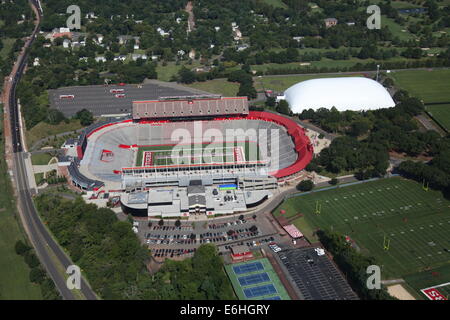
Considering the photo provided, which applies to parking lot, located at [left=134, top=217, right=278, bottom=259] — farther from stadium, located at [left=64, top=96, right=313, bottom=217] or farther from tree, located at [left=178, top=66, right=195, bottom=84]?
tree, located at [left=178, top=66, right=195, bottom=84]

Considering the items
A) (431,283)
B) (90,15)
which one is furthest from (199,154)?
(90,15)

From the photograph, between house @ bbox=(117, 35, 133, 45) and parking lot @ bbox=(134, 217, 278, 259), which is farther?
house @ bbox=(117, 35, 133, 45)

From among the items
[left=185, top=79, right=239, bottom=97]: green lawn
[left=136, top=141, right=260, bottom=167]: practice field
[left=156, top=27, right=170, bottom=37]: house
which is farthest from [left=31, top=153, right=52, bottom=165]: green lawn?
[left=156, top=27, right=170, bottom=37]: house

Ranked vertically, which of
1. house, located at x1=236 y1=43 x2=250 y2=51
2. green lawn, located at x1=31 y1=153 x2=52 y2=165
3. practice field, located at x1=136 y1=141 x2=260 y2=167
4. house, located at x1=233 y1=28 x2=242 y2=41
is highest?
house, located at x1=233 y1=28 x2=242 y2=41

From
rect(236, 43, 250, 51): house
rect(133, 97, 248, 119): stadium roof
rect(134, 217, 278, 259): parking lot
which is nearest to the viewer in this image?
rect(134, 217, 278, 259): parking lot

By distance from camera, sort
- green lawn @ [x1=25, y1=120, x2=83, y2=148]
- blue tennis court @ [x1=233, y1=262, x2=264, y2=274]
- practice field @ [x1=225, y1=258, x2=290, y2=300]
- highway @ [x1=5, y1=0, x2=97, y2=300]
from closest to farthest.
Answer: practice field @ [x1=225, y1=258, x2=290, y2=300] < highway @ [x1=5, y1=0, x2=97, y2=300] < blue tennis court @ [x1=233, y1=262, x2=264, y2=274] < green lawn @ [x1=25, y1=120, x2=83, y2=148]

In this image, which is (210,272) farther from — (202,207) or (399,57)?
(399,57)

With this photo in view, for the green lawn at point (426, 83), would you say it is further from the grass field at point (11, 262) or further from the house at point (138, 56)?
the grass field at point (11, 262)

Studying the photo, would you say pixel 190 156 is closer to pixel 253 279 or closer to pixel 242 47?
pixel 253 279
